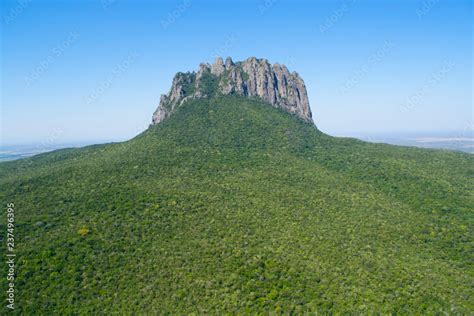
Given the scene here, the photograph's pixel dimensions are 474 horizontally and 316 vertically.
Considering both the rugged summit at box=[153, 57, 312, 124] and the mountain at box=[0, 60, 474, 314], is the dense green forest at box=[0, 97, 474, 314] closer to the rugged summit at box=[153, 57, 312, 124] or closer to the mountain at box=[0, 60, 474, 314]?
the mountain at box=[0, 60, 474, 314]

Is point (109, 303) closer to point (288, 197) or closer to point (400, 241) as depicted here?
point (288, 197)

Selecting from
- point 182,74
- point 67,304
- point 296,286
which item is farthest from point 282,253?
point 182,74

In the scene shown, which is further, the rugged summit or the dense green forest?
the rugged summit

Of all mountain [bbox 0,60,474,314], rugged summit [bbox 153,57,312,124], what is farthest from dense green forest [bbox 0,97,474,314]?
rugged summit [bbox 153,57,312,124]

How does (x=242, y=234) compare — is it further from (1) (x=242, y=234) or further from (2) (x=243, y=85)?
(2) (x=243, y=85)

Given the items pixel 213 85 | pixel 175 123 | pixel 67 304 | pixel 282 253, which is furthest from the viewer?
pixel 213 85

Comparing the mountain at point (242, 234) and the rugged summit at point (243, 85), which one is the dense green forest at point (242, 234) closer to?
the mountain at point (242, 234)
